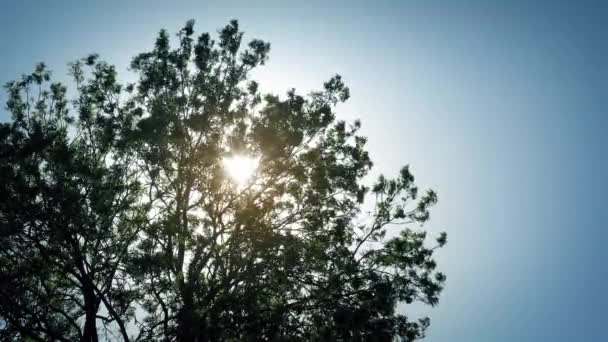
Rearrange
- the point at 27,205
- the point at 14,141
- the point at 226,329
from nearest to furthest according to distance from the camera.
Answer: the point at 226,329 < the point at 27,205 < the point at 14,141

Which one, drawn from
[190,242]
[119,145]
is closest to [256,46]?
[119,145]

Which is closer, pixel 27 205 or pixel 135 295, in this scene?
pixel 27 205

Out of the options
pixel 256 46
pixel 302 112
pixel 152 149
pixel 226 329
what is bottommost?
pixel 226 329

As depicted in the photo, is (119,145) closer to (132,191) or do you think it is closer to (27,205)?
(132,191)

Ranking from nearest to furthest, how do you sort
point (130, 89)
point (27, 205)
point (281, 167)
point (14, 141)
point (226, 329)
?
point (226, 329) < point (27, 205) < point (14, 141) < point (281, 167) < point (130, 89)

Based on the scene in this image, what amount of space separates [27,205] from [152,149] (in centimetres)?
335

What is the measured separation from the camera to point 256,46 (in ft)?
42.2

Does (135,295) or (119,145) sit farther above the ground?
(119,145)

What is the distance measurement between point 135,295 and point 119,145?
440 centimetres

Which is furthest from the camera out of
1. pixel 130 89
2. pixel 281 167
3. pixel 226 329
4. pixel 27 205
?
pixel 130 89

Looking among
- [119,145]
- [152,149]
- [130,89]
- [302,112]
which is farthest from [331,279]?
[130,89]

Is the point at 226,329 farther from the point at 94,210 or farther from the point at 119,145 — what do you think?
the point at 119,145

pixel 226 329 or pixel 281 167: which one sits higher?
pixel 281 167

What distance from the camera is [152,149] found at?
11.4 m
